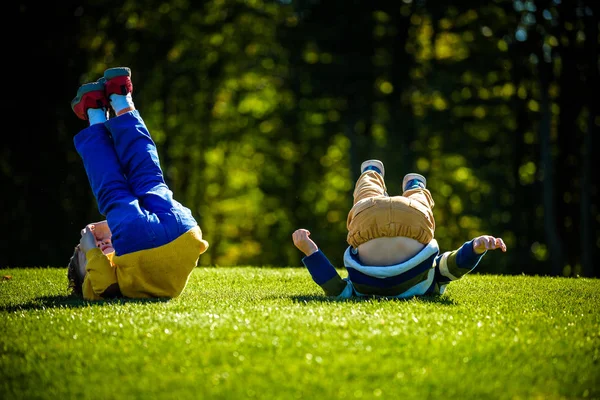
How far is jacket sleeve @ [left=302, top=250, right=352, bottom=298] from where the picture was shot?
20.9ft

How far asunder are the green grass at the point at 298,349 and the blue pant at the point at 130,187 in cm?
54

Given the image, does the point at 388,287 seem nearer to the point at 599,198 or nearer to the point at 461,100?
the point at 599,198

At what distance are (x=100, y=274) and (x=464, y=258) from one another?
2884 millimetres

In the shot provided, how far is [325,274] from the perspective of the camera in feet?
21.2

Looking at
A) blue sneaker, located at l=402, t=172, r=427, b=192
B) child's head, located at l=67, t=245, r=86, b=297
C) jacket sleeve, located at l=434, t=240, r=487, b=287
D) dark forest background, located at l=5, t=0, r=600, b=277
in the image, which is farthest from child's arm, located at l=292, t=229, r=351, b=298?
dark forest background, located at l=5, t=0, r=600, b=277

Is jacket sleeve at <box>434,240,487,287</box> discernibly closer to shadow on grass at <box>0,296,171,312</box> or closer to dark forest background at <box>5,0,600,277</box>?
shadow on grass at <box>0,296,171,312</box>

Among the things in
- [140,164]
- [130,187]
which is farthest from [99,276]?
[140,164]

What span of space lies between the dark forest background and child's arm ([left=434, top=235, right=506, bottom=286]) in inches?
437

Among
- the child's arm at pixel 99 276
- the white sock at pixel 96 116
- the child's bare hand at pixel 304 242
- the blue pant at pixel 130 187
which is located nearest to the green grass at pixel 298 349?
the child's arm at pixel 99 276

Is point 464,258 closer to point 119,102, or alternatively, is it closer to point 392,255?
point 392,255

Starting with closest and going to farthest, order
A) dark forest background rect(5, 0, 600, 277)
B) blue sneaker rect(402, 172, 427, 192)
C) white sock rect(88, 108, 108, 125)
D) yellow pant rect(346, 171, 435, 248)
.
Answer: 1. yellow pant rect(346, 171, 435, 248)
2. white sock rect(88, 108, 108, 125)
3. blue sneaker rect(402, 172, 427, 192)
4. dark forest background rect(5, 0, 600, 277)

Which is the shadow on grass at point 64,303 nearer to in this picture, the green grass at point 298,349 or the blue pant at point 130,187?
the green grass at point 298,349

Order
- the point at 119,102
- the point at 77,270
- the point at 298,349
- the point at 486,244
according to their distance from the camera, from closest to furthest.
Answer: the point at 298,349, the point at 486,244, the point at 77,270, the point at 119,102

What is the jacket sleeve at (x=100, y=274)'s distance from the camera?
20.2 feet
